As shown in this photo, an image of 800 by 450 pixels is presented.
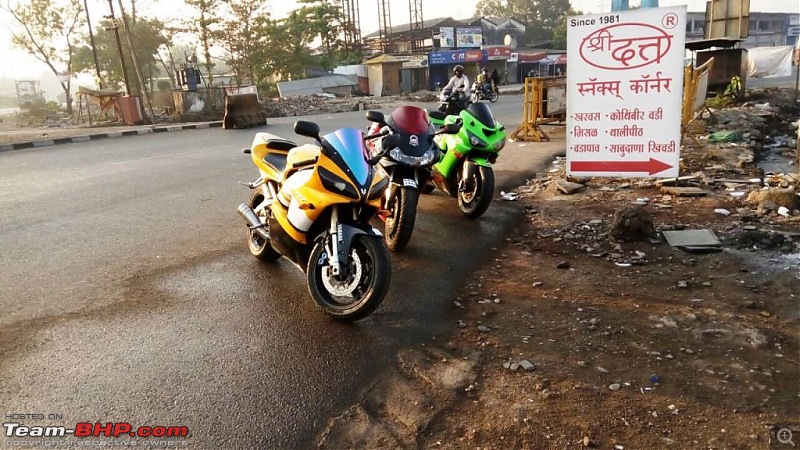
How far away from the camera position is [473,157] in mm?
5828

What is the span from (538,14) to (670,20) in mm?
74619

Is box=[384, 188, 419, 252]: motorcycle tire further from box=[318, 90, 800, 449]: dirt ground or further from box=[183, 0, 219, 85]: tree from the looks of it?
box=[183, 0, 219, 85]: tree

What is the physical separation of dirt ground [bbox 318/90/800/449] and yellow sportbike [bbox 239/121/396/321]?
552 millimetres

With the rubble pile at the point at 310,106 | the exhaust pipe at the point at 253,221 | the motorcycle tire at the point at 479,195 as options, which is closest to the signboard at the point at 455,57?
the rubble pile at the point at 310,106

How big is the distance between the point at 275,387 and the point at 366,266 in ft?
3.07

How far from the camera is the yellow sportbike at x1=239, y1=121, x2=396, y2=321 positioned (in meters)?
3.37

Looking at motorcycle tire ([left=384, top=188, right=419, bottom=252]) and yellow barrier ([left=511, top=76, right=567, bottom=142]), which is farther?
yellow barrier ([left=511, top=76, right=567, bottom=142])

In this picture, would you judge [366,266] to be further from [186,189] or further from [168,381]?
[186,189]

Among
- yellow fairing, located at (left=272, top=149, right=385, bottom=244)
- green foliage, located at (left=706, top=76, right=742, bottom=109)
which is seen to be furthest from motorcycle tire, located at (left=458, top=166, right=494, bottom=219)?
green foliage, located at (left=706, top=76, right=742, bottom=109)

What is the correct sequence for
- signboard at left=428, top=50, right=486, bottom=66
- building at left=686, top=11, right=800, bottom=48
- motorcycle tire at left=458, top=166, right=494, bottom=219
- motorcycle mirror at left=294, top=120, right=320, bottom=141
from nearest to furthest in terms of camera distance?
motorcycle mirror at left=294, top=120, right=320, bottom=141
motorcycle tire at left=458, top=166, right=494, bottom=219
signboard at left=428, top=50, right=486, bottom=66
building at left=686, top=11, right=800, bottom=48

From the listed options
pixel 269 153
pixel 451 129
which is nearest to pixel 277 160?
pixel 269 153

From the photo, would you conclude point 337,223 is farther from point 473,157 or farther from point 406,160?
point 473,157

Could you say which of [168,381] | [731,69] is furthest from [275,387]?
[731,69]

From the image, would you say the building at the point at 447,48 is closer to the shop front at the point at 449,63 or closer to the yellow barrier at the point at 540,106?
the shop front at the point at 449,63
